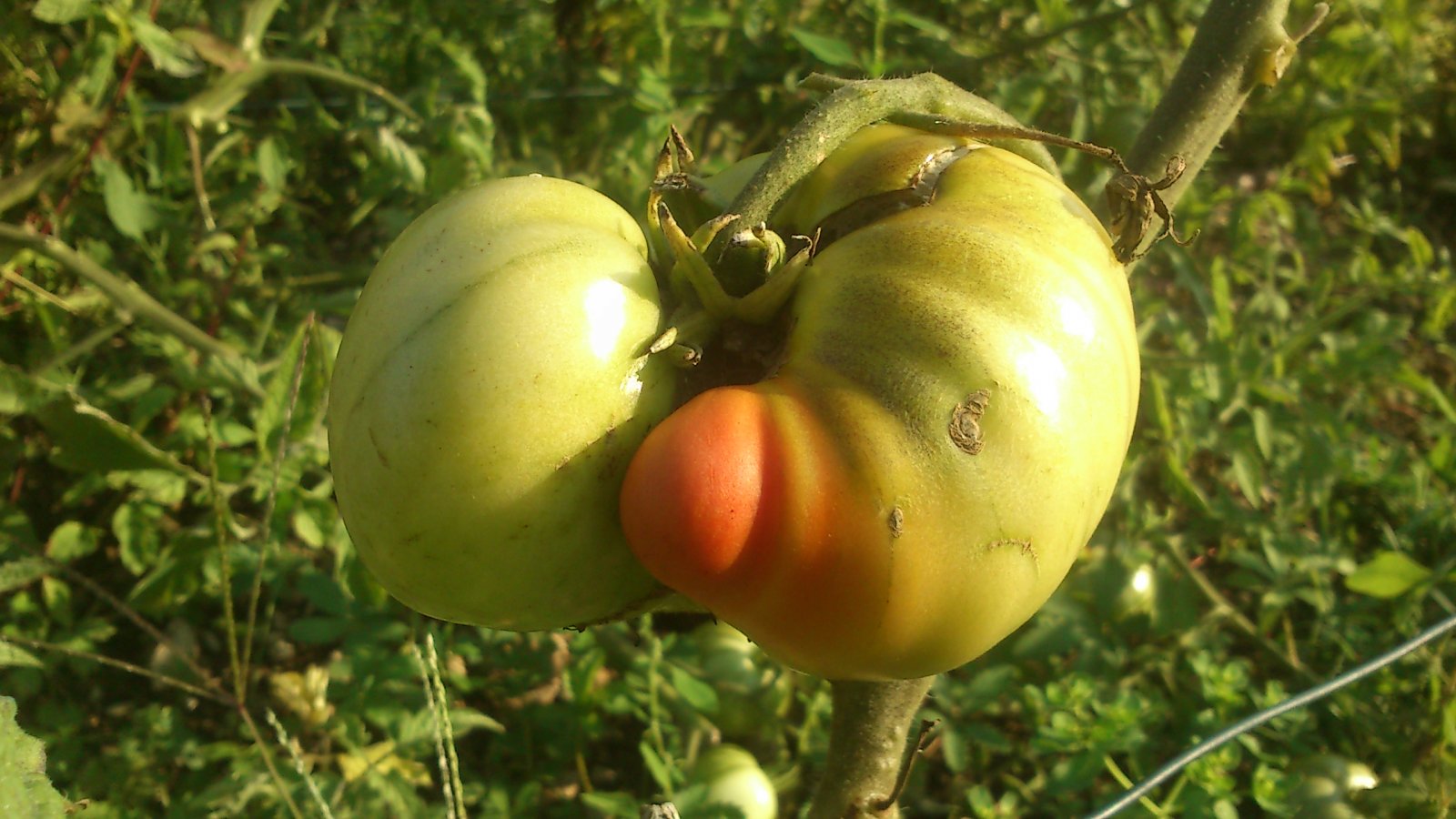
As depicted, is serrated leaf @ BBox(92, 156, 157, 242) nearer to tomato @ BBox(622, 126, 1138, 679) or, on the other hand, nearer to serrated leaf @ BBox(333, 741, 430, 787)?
serrated leaf @ BBox(333, 741, 430, 787)

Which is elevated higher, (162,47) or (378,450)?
(378,450)

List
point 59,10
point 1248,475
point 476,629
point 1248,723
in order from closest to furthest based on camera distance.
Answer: point 1248,723 < point 59,10 < point 476,629 < point 1248,475

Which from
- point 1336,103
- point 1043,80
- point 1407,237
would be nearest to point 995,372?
point 1043,80

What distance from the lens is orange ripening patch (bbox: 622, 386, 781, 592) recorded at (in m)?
0.75

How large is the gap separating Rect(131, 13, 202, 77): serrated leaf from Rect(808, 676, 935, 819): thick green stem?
125cm

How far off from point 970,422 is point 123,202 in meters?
1.49

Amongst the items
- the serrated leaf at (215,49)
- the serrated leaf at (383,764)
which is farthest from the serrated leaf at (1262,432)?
the serrated leaf at (215,49)

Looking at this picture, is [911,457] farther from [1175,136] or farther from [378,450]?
[1175,136]

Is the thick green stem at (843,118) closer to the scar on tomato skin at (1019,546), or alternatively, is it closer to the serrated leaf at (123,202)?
the scar on tomato skin at (1019,546)

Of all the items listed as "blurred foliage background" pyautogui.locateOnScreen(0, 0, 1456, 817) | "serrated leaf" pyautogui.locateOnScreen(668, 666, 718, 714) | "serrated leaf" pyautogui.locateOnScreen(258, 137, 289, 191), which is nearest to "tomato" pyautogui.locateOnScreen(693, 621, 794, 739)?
"blurred foliage background" pyautogui.locateOnScreen(0, 0, 1456, 817)

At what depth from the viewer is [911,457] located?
0.74 metres

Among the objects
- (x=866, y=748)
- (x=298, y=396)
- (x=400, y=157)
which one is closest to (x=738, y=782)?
(x=866, y=748)

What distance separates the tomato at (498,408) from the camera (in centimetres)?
78

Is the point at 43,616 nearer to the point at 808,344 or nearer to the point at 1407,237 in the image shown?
the point at 808,344
